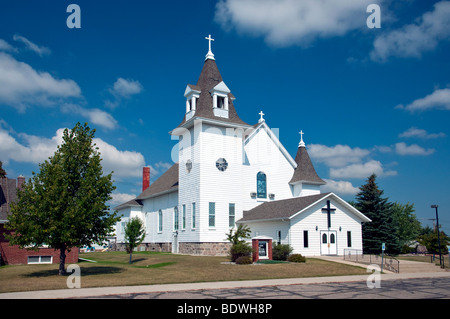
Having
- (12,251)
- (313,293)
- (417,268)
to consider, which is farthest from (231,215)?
(313,293)

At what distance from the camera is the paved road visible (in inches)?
512

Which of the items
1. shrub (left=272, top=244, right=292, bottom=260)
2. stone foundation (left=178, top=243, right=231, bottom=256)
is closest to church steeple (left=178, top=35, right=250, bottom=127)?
stone foundation (left=178, top=243, right=231, bottom=256)

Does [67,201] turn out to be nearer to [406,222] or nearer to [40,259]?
[40,259]

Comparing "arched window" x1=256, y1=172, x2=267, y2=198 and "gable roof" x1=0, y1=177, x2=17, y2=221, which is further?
"arched window" x1=256, y1=172, x2=267, y2=198

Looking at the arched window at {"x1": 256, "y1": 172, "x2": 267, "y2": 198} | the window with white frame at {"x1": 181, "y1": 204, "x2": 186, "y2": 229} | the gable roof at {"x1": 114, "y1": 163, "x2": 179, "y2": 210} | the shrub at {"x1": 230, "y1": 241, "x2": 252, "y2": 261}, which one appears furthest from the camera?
the gable roof at {"x1": 114, "y1": 163, "x2": 179, "y2": 210}

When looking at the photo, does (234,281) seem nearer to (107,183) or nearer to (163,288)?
(163,288)

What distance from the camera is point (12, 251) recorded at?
88.7 ft

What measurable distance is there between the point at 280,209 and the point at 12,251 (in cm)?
2008

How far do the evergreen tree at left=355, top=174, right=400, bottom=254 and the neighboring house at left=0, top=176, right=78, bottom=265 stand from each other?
2678 centimetres

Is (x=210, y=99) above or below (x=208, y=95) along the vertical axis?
below

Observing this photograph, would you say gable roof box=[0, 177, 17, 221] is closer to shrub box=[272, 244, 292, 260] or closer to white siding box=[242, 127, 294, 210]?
shrub box=[272, 244, 292, 260]

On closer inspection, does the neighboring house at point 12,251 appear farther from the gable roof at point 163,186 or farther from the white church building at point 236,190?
the gable roof at point 163,186
